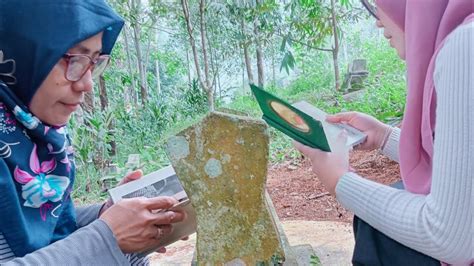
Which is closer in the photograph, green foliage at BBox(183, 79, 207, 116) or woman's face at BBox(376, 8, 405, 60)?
woman's face at BBox(376, 8, 405, 60)

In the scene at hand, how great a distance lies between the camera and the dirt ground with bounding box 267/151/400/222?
280 centimetres

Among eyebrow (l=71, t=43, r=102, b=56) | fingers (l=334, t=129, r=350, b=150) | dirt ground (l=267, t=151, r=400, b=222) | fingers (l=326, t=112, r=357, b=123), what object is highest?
eyebrow (l=71, t=43, r=102, b=56)

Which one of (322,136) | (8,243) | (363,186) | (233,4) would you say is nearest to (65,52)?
(8,243)

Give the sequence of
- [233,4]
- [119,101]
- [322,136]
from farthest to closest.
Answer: [119,101] → [233,4] → [322,136]

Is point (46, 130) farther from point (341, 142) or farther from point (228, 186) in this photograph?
point (341, 142)

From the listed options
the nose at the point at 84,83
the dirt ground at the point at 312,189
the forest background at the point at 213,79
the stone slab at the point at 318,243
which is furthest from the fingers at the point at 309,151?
the forest background at the point at 213,79

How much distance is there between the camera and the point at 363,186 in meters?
0.89

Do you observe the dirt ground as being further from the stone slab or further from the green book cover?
the green book cover

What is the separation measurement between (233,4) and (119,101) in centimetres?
194

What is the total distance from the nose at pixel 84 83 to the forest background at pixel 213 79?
227cm

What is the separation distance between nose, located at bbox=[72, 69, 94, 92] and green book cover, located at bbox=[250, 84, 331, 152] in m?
0.37

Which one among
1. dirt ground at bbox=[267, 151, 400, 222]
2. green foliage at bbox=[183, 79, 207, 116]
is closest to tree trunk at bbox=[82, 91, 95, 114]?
dirt ground at bbox=[267, 151, 400, 222]

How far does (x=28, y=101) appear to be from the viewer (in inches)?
37.9

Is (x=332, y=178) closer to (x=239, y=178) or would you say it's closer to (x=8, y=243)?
(x=239, y=178)
